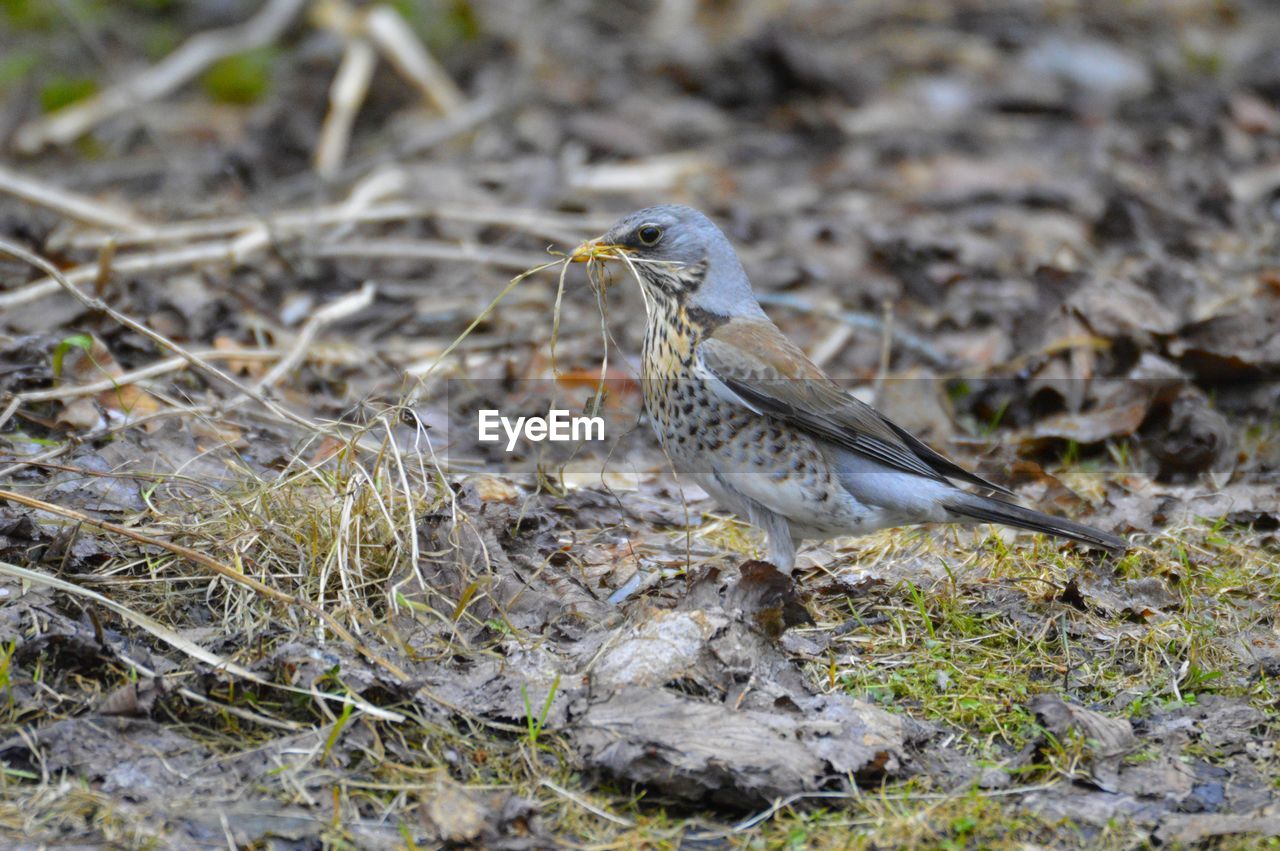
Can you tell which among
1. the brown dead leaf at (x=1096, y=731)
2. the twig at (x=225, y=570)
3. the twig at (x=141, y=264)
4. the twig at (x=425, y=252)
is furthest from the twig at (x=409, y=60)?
the brown dead leaf at (x=1096, y=731)

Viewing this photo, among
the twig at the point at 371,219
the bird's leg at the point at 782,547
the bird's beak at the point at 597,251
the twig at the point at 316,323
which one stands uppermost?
the bird's beak at the point at 597,251

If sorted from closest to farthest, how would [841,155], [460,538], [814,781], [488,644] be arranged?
[814,781], [488,644], [460,538], [841,155]

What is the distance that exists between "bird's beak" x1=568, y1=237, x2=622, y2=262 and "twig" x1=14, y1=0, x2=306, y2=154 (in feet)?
14.4

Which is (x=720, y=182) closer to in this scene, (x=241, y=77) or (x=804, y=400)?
(x=241, y=77)

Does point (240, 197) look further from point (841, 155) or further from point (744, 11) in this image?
point (744, 11)

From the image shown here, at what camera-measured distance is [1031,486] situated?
5.55 m

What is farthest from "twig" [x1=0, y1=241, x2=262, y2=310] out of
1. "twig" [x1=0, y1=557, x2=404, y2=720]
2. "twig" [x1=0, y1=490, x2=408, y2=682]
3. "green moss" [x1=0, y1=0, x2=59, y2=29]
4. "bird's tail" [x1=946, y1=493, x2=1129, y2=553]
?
"green moss" [x1=0, y1=0, x2=59, y2=29]

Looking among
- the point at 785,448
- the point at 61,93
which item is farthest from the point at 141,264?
the point at 61,93

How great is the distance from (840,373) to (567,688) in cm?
341

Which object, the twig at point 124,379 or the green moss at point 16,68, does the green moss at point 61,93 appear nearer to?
the green moss at point 16,68

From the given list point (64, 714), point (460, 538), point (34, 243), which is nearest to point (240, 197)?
point (34, 243)

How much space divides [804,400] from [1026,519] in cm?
87

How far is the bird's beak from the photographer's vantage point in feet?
16.4

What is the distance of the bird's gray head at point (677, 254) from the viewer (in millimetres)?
5062
